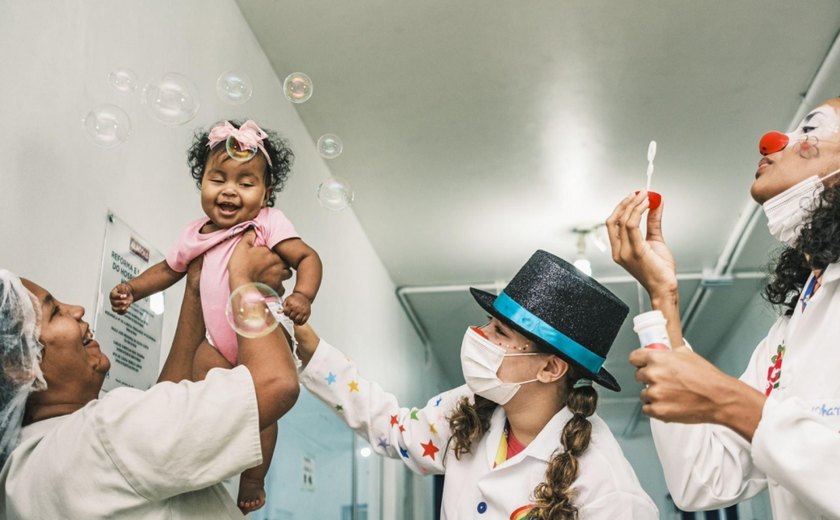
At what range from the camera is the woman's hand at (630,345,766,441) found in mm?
1183

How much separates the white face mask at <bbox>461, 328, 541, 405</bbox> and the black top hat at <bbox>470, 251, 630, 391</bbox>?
82mm

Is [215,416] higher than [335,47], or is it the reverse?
[335,47]

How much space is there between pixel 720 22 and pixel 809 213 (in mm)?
1949

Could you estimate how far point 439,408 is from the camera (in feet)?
6.88

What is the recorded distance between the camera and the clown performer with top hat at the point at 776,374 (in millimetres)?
1196

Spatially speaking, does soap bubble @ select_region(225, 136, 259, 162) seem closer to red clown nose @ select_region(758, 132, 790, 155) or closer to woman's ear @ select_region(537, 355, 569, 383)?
woman's ear @ select_region(537, 355, 569, 383)

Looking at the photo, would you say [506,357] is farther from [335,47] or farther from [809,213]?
[335,47]

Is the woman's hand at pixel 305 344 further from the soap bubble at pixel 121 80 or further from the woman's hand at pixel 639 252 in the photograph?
the woman's hand at pixel 639 252

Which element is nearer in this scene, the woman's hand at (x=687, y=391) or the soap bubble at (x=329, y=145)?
the woman's hand at (x=687, y=391)

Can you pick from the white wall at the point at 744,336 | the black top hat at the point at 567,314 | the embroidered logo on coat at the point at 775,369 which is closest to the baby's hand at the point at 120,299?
the black top hat at the point at 567,314

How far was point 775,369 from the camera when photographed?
1.62 meters

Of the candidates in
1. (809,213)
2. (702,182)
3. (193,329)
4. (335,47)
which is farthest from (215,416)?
(702,182)

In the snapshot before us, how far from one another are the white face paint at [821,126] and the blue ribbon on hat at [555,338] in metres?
0.67

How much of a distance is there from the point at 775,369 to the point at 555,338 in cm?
51
